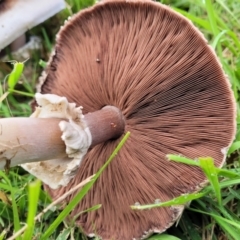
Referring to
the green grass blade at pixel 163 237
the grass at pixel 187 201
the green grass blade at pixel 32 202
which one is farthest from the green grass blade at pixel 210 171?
the green grass blade at pixel 32 202

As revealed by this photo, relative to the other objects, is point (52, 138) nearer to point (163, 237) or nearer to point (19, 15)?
point (163, 237)

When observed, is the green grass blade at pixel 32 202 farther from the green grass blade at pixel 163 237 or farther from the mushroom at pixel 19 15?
the mushroom at pixel 19 15

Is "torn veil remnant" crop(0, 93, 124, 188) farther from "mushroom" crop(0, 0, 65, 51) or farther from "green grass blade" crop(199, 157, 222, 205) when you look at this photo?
"mushroom" crop(0, 0, 65, 51)

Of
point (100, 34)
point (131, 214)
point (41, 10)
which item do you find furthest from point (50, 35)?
point (131, 214)

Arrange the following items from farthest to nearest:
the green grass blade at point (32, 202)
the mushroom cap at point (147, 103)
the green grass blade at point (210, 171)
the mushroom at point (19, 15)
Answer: the mushroom at point (19, 15) → the mushroom cap at point (147, 103) → the green grass blade at point (210, 171) → the green grass blade at point (32, 202)

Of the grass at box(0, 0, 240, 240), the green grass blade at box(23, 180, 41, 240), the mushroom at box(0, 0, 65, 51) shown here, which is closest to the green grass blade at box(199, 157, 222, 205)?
the grass at box(0, 0, 240, 240)

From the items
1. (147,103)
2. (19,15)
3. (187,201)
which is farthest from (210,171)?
(19,15)
